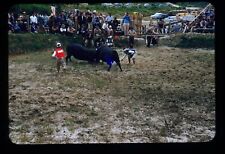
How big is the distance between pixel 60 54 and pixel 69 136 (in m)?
0.47

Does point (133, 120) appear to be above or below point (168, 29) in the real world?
below

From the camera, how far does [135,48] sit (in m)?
1.88

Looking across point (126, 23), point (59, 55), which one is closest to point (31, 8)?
point (59, 55)

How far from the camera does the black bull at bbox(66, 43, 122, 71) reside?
6.14ft

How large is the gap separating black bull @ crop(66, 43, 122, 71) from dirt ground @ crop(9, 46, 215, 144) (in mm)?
43

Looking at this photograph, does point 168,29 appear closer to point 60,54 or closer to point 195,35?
point 195,35

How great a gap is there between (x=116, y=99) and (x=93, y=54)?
0.29 m

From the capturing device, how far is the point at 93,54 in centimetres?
189

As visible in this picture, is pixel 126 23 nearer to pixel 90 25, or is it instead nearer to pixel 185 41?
pixel 90 25

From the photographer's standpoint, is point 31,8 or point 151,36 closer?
point 31,8

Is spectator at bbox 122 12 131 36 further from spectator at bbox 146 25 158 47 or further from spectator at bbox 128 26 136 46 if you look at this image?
spectator at bbox 146 25 158 47
